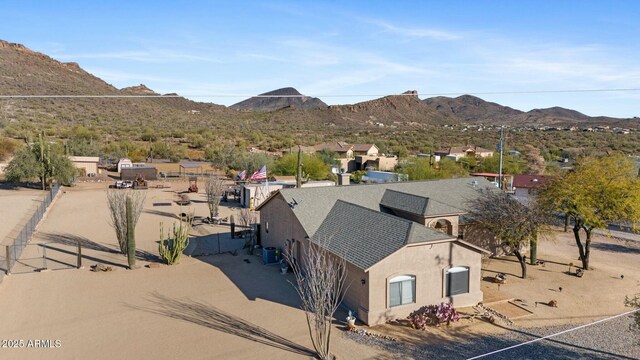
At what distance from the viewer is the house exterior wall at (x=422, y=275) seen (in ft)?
56.1

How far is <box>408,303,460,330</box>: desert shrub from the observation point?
1697 centimetres

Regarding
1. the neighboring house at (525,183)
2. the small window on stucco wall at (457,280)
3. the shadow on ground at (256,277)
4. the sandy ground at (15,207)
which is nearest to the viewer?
the small window on stucco wall at (457,280)

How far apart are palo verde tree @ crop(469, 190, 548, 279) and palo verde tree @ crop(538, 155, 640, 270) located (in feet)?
4.96

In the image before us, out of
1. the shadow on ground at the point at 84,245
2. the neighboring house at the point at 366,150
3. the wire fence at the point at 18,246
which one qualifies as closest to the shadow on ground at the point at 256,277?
the shadow on ground at the point at 84,245

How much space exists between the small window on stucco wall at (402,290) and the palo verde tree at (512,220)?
6941 millimetres

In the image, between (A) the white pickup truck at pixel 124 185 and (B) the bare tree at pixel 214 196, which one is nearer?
(B) the bare tree at pixel 214 196

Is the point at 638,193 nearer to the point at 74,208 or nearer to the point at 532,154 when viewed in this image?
the point at 74,208

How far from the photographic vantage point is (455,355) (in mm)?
14828

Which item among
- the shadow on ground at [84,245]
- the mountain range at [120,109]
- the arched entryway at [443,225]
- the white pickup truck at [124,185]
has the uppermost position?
the mountain range at [120,109]

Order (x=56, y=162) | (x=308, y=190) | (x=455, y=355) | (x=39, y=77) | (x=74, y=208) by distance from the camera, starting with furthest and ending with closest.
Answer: (x=39, y=77)
(x=56, y=162)
(x=74, y=208)
(x=308, y=190)
(x=455, y=355)

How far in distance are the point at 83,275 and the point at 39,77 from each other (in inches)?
3954

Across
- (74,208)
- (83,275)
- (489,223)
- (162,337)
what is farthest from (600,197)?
(74,208)

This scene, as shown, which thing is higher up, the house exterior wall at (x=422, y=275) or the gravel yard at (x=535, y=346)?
the house exterior wall at (x=422, y=275)

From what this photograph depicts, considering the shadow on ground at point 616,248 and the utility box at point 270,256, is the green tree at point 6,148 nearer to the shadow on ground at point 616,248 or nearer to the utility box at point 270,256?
the utility box at point 270,256
